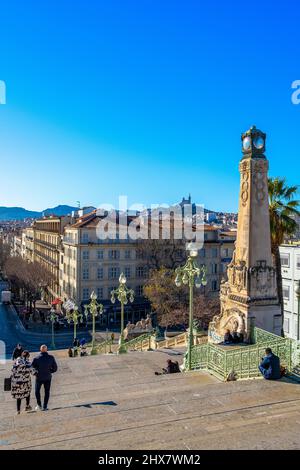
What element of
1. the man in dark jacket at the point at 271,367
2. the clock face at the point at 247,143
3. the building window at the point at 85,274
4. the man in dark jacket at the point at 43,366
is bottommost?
the building window at the point at 85,274

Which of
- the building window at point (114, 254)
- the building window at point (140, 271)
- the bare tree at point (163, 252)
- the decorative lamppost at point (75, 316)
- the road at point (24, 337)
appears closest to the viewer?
the decorative lamppost at point (75, 316)

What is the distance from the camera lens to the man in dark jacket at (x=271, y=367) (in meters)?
11.3

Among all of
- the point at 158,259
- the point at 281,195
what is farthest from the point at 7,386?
the point at 158,259

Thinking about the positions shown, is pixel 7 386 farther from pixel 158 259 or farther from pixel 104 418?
pixel 158 259

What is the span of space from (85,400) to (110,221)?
42.6m

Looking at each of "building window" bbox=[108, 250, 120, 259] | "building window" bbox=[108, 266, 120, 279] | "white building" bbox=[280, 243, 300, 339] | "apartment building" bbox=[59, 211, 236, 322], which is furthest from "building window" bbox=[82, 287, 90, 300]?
"white building" bbox=[280, 243, 300, 339]

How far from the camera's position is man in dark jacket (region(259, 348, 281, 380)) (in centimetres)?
1131

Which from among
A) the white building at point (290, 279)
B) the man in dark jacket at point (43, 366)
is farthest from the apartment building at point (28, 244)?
the man in dark jacket at point (43, 366)

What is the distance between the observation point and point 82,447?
7.09m

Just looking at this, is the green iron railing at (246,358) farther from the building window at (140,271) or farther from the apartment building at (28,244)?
the apartment building at (28,244)

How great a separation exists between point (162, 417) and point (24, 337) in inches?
1407

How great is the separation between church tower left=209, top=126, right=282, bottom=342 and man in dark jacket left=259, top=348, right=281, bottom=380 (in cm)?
567

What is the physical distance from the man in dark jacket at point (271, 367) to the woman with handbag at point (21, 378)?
6.21m

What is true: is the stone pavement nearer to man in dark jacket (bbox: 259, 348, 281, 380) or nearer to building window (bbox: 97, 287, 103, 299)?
man in dark jacket (bbox: 259, 348, 281, 380)
